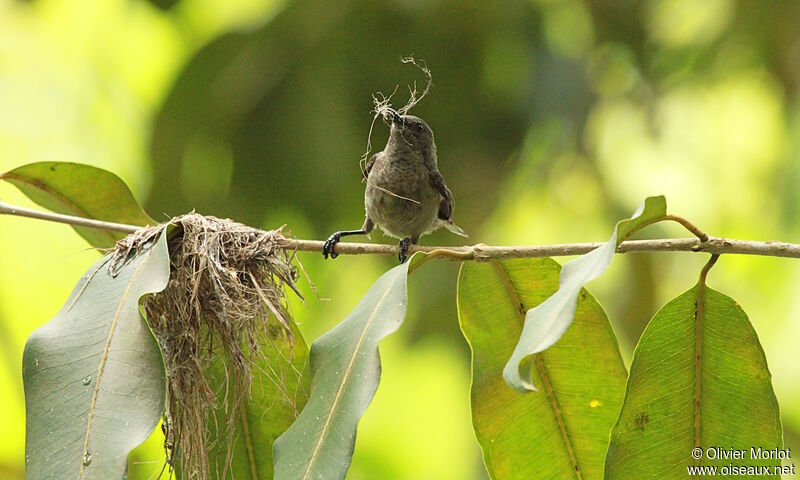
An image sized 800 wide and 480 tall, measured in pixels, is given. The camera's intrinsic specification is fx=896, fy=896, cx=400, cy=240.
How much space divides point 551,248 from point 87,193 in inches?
64.8

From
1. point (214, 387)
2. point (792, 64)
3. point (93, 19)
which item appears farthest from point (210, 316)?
point (93, 19)

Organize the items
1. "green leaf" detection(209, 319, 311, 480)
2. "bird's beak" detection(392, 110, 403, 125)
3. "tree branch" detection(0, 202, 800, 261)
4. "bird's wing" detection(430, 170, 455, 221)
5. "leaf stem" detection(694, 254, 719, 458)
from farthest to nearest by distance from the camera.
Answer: "bird's wing" detection(430, 170, 455, 221) → "bird's beak" detection(392, 110, 403, 125) → "green leaf" detection(209, 319, 311, 480) → "leaf stem" detection(694, 254, 719, 458) → "tree branch" detection(0, 202, 800, 261)

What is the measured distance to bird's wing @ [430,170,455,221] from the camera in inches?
173

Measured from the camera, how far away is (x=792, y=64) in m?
6.09

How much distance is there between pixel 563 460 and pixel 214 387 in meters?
1.07

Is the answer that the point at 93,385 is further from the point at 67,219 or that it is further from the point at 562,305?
the point at 562,305

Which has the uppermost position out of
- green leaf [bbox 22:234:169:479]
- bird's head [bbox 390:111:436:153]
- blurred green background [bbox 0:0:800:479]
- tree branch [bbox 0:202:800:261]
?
blurred green background [bbox 0:0:800:479]

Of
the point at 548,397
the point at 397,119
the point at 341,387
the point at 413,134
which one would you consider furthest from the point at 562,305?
the point at 413,134

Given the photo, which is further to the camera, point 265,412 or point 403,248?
point 403,248

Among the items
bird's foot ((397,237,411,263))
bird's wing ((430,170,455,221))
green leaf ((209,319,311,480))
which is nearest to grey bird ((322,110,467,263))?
bird's wing ((430,170,455,221))

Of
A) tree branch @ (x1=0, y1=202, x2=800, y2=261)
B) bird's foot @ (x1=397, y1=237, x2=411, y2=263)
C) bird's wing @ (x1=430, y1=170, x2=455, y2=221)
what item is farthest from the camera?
bird's wing @ (x1=430, y1=170, x2=455, y2=221)

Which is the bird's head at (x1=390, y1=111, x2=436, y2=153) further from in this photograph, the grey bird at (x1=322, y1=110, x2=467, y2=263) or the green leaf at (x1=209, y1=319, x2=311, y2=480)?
the green leaf at (x1=209, y1=319, x2=311, y2=480)

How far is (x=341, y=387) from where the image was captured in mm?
2039

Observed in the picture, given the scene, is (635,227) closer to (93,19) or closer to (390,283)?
(390,283)
